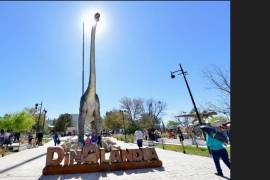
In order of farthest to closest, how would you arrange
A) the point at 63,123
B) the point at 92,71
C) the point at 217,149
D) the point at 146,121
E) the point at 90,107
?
the point at 63,123
the point at 146,121
the point at 92,71
the point at 90,107
the point at 217,149

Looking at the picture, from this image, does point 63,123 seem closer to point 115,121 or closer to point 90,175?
point 115,121

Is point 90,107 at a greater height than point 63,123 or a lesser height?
greater

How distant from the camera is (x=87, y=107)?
16.0 metres

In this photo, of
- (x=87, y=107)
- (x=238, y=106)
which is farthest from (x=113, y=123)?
(x=238, y=106)

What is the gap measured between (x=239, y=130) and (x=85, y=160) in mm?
9274

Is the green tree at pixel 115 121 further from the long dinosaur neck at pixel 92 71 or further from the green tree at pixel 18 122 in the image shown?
the long dinosaur neck at pixel 92 71

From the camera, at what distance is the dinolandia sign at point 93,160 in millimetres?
10141

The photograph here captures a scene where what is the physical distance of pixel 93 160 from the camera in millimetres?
10516

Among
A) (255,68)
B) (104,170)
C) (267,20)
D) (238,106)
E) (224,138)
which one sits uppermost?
(267,20)

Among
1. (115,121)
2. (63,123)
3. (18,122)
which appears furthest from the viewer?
(63,123)

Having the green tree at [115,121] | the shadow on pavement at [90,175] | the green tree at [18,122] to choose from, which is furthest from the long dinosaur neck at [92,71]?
the green tree at [115,121]

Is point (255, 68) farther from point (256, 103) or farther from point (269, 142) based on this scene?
point (269, 142)

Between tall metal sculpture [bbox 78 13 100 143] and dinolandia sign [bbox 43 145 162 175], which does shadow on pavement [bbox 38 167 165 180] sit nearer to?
dinolandia sign [bbox 43 145 162 175]

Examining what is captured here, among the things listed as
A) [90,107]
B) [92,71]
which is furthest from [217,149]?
[92,71]
